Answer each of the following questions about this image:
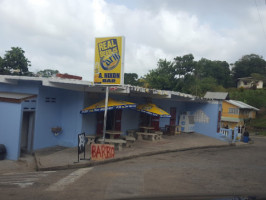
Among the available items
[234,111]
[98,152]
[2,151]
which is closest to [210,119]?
[98,152]

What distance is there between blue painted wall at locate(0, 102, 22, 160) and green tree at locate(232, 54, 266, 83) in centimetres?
6918

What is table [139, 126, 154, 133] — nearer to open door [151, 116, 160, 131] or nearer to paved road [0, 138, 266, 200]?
open door [151, 116, 160, 131]

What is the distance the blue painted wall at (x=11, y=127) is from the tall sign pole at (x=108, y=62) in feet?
11.7

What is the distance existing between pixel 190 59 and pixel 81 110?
1420 inches

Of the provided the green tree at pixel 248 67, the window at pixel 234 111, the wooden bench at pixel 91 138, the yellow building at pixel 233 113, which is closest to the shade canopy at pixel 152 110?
the wooden bench at pixel 91 138

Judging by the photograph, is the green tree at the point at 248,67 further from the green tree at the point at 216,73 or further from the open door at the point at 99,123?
the open door at the point at 99,123

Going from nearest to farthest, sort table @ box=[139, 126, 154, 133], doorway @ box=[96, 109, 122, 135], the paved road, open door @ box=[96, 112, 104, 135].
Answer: the paved road
open door @ box=[96, 112, 104, 135]
doorway @ box=[96, 109, 122, 135]
table @ box=[139, 126, 154, 133]

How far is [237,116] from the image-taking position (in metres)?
37.7

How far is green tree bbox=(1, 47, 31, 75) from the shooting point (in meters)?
38.3

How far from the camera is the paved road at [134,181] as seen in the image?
6570 millimetres

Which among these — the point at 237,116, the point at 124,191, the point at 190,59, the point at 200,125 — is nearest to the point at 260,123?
the point at 237,116

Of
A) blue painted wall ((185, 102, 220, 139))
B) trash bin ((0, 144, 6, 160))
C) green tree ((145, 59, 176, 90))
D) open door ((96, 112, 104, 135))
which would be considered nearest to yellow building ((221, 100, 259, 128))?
→ green tree ((145, 59, 176, 90))

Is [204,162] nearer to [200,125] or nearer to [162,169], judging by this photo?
[162,169]

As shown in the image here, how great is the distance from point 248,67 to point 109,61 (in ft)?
225
